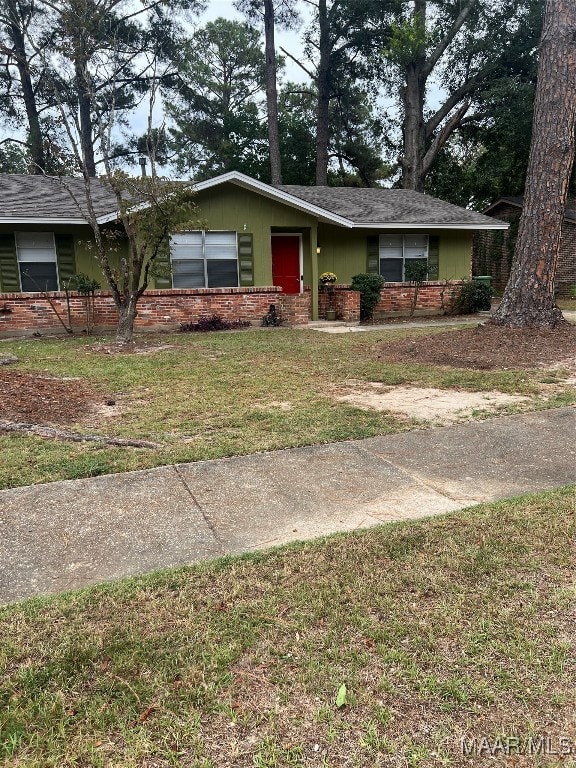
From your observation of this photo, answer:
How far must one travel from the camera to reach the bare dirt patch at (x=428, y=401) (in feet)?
19.0

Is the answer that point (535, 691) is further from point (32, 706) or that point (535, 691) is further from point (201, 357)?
point (201, 357)

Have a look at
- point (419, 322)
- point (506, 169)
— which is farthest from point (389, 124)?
point (419, 322)

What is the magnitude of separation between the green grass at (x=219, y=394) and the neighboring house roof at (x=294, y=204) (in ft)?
11.2

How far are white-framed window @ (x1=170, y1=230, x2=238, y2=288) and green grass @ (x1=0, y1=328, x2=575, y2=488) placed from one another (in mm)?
3129

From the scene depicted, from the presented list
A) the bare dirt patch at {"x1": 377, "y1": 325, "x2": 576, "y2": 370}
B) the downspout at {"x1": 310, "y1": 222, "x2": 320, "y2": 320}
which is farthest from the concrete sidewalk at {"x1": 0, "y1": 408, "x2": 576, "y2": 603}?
the downspout at {"x1": 310, "y1": 222, "x2": 320, "y2": 320}

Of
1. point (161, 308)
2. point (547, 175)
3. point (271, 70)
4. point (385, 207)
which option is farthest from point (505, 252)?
point (161, 308)

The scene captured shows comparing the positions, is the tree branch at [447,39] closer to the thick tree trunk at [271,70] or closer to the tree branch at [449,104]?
the tree branch at [449,104]

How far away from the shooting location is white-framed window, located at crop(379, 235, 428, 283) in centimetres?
1698

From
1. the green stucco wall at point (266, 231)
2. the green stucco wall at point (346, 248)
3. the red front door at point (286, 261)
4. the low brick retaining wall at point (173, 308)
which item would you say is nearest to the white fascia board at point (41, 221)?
the green stucco wall at point (266, 231)

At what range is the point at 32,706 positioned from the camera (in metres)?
1.91

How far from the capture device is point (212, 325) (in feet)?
46.0

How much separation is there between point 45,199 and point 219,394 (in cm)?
1018

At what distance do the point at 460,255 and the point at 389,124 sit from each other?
1666 cm

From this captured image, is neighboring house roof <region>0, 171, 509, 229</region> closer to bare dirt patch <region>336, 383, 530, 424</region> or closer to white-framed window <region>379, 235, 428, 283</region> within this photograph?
white-framed window <region>379, 235, 428, 283</region>
